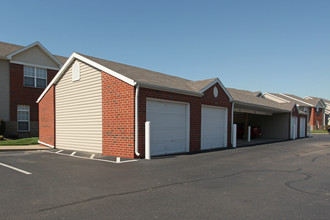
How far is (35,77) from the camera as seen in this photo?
2092 cm

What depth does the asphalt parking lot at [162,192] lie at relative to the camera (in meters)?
4.21

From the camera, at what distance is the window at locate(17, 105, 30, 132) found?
1988cm

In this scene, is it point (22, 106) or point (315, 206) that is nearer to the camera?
point (315, 206)

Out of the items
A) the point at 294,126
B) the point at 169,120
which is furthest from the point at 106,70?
the point at 294,126

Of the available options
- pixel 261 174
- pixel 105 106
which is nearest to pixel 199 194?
pixel 261 174

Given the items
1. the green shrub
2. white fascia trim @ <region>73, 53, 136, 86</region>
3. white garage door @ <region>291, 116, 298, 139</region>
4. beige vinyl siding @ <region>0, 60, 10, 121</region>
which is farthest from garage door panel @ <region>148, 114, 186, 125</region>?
white garage door @ <region>291, 116, 298, 139</region>

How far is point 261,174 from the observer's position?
750cm

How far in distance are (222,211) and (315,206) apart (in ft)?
6.02

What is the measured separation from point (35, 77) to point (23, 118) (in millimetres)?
3577

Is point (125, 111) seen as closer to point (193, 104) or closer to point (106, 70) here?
point (106, 70)

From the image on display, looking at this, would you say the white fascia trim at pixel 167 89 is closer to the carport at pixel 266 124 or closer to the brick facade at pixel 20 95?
the carport at pixel 266 124

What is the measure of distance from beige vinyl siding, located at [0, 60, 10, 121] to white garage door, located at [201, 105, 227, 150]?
1532cm

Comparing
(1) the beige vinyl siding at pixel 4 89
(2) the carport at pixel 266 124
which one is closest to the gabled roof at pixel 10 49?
(1) the beige vinyl siding at pixel 4 89

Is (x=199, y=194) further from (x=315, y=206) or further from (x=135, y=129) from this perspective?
(x=135, y=129)
